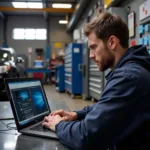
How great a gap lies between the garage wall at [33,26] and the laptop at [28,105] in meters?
11.7

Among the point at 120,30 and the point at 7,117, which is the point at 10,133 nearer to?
the point at 7,117

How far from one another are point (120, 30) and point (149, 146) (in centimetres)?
47

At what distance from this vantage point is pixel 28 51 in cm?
1266

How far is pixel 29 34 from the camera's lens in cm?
1279

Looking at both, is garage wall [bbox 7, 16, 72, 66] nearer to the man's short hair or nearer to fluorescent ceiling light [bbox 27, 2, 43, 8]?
fluorescent ceiling light [bbox 27, 2, 43, 8]

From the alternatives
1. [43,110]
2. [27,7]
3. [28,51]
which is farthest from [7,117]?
[28,51]

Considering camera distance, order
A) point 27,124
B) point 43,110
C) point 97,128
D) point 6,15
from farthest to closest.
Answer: point 6,15 → point 43,110 → point 27,124 → point 97,128

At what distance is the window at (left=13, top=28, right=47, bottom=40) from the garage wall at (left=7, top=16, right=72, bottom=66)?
18 cm

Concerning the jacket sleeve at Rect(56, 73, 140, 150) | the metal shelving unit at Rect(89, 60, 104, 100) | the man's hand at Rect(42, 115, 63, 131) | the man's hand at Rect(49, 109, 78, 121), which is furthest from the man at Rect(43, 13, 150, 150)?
the metal shelving unit at Rect(89, 60, 104, 100)

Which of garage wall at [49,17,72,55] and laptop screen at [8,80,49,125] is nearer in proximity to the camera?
laptop screen at [8,80,49,125]

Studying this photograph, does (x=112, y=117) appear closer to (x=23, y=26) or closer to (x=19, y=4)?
(x=19, y=4)

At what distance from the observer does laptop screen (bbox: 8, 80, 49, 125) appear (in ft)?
3.55

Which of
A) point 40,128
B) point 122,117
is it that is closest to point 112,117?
point 122,117

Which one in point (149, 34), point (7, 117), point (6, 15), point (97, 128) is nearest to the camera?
point (97, 128)
